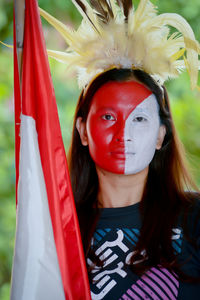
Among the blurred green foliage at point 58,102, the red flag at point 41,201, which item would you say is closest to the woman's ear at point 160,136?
the red flag at point 41,201

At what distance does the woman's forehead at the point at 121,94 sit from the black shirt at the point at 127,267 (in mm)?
376

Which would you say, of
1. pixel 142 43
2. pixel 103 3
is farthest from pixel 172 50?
pixel 103 3

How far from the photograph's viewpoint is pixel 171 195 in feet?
5.23

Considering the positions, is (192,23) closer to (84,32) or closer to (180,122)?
(180,122)

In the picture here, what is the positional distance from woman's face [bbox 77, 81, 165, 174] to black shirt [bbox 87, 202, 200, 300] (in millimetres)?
179

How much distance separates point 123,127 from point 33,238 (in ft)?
1.68

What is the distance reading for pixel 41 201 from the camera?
1273 mm

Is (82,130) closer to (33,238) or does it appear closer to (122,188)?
(122,188)

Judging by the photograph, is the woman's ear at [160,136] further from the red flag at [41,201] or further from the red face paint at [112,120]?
the red flag at [41,201]

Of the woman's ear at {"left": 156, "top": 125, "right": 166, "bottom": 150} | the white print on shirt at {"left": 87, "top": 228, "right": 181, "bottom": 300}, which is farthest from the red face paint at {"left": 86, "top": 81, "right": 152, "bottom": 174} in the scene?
the white print on shirt at {"left": 87, "top": 228, "right": 181, "bottom": 300}

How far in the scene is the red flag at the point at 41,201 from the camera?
1.24m

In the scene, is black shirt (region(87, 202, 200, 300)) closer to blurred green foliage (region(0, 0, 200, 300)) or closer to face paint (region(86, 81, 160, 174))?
face paint (region(86, 81, 160, 174))

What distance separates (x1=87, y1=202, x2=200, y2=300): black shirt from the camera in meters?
1.39

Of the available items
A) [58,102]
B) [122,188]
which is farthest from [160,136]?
[58,102]
